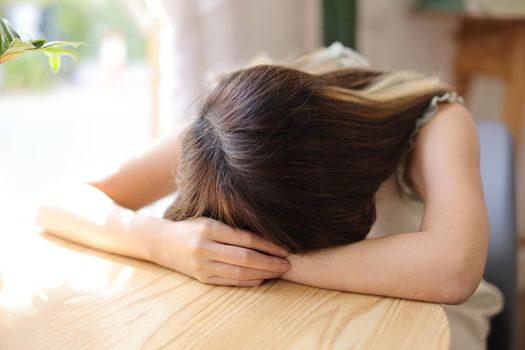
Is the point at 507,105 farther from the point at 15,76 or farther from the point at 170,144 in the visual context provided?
the point at 15,76

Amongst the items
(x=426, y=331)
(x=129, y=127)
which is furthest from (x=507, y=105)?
(x=426, y=331)

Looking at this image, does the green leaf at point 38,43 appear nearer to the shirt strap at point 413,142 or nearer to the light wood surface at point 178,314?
the light wood surface at point 178,314

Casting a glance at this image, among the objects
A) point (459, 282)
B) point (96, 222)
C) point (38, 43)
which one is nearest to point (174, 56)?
point (96, 222)

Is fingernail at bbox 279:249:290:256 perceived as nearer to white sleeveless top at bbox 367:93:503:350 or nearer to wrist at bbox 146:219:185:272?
wrist at bbox 146:219:185:272

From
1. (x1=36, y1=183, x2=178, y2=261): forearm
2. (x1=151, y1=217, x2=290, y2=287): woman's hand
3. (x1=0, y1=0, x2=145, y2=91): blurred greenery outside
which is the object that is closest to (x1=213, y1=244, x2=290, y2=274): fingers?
(x1=151, y1=217, x2=290, y2=287): woman's hand

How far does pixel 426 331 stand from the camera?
630 mm

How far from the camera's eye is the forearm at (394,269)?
28.2 inches

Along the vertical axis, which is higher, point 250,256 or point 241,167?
point 241,167

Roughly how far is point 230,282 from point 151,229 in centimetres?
14

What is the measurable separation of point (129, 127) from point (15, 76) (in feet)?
1.44

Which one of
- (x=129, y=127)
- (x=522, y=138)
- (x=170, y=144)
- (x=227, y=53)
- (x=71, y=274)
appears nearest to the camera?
(x=71, y=274)

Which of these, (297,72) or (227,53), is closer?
(297,72)

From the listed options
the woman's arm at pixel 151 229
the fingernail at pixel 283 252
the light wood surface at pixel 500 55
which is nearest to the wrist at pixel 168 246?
the woman's arm at pixel 151 229

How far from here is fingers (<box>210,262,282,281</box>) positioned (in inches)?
28.9
